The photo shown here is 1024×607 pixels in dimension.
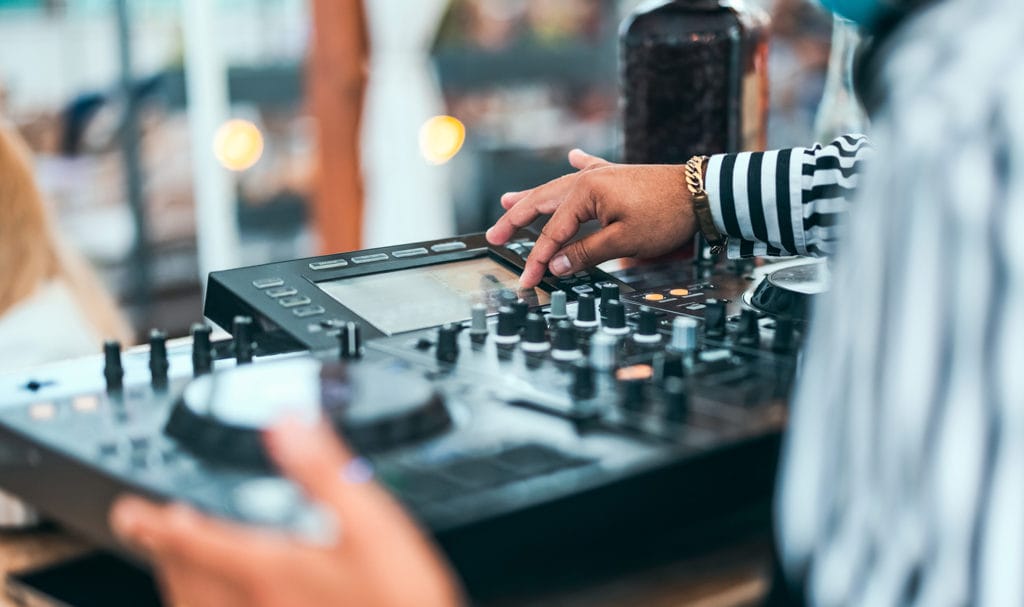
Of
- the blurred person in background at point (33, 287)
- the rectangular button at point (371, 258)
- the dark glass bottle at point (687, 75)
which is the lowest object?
the blurred person in background at point (33, 287)

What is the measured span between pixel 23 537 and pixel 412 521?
0.37m

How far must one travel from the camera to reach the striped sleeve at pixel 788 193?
1070 millimetres

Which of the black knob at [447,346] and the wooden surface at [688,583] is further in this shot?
the black knob at [447,346]

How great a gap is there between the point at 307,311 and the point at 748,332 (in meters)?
0.35

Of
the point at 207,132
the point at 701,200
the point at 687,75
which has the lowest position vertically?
the point at 207,132

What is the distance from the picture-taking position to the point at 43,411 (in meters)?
0.73

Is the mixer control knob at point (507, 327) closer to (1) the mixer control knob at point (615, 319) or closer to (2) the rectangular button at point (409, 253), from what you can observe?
(1) the mixer control knob at point (615, 319)

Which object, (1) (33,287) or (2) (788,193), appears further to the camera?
(1) (33,287)

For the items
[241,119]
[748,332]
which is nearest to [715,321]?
[748,332]

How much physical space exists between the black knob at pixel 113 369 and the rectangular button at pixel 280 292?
0.54 ft

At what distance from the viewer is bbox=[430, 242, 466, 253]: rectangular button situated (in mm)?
1089

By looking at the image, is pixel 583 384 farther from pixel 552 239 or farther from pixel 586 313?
pixel 552 239

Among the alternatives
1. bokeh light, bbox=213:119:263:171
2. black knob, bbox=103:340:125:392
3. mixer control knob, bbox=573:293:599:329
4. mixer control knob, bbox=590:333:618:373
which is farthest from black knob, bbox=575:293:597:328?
bokeh light, bbox=213:119:263:171

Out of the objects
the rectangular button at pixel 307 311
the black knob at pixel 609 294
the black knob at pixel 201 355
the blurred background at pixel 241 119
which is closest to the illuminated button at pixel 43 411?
the black knob at pixel 201 355
